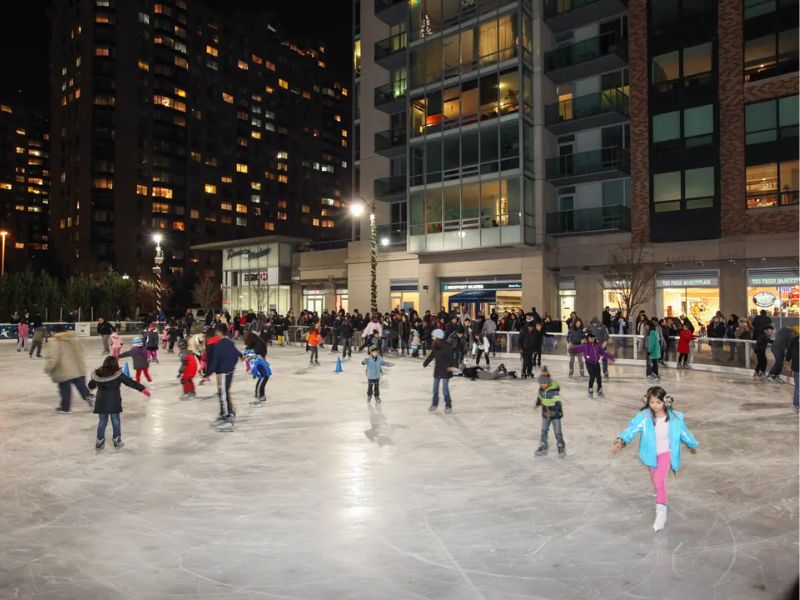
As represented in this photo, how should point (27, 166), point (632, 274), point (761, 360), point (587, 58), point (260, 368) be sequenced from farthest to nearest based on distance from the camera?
point (27, 166), point (587, 58), point (632, 274), point (761, 360), point (260, 368)

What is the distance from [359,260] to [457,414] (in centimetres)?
2755

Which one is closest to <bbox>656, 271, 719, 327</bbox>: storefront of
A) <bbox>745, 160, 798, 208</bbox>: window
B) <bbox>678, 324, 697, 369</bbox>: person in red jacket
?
<bbox>745, 160, 798, 208</bbox>: window

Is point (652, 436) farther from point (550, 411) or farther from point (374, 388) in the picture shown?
point (374, 388)

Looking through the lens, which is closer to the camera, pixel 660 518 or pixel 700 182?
pixel 660 518

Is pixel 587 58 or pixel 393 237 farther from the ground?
pixel 587 58

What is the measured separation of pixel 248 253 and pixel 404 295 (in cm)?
2080

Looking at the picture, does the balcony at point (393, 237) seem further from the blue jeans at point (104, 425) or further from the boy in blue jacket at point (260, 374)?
the blue jeans at point (104, 425)

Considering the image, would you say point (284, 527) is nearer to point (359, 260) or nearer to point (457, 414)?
point (457, 414)

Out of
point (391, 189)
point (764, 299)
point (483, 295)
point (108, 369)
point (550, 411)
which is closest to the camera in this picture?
point (550, 411)

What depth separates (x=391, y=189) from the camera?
36375 mm

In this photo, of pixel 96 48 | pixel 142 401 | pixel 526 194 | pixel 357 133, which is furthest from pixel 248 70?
pixel 142 401

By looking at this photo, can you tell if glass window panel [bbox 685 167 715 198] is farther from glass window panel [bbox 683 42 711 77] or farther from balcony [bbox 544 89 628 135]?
glass window panel [bbox 683 42 711 77]

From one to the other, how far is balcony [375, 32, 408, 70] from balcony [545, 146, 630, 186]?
39.3 ft

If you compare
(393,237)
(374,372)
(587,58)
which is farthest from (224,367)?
(393,237)
